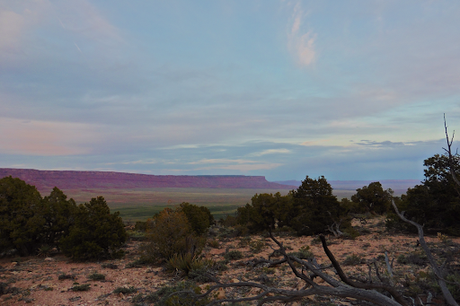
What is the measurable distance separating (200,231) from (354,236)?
35.0 feet

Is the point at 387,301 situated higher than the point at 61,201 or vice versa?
the point at 387,301

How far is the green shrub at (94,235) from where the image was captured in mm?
13312

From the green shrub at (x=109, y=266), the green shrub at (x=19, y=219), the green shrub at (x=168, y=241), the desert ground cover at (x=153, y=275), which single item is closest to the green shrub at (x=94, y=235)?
the desert ground cover at (x=153, y=275)

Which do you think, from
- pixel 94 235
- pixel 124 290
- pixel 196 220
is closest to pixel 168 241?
pixel 94 235

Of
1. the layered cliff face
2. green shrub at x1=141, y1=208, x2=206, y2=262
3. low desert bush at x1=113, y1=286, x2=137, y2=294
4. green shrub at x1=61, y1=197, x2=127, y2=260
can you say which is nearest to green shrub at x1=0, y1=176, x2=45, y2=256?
green shrub at x1=61, y1=197, x2=127, y2=260

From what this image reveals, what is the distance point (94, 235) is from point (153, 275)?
527 cm

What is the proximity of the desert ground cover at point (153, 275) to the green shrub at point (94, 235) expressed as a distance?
0.63 meters

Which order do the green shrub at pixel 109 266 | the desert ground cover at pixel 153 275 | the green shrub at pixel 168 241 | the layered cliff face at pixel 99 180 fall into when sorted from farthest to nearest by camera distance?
the layered cliff face at pixel 99 180 < the green shrub at pixel 168 241 < the green shrub at pixel 109 266 < the desert ground cover at pixel 153 275

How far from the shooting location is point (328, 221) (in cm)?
1777

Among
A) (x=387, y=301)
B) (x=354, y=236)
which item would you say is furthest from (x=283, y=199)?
(x=387, y=301)

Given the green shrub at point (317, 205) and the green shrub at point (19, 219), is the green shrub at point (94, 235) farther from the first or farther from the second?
the green shrub at point (317, 205)

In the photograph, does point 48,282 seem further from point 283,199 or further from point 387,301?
point 283,199

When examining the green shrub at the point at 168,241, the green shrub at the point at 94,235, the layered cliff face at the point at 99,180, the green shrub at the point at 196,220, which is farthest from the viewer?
the layered cliff face at the point at 99,180

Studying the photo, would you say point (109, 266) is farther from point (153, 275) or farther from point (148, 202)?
point (148, 202)
